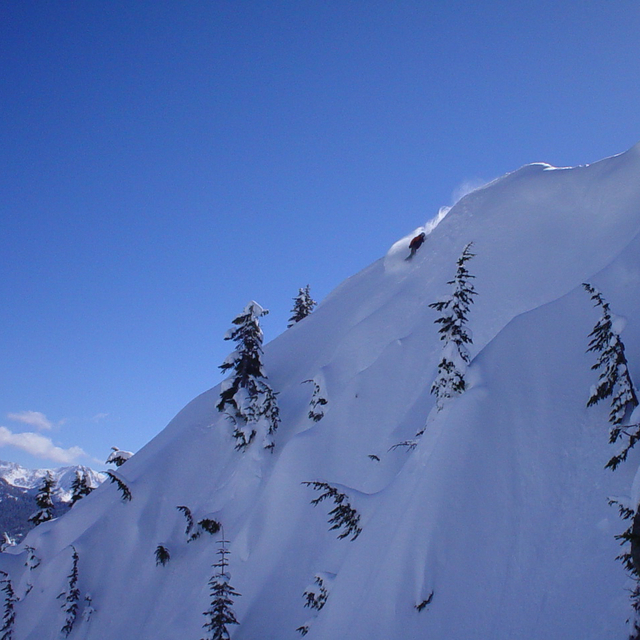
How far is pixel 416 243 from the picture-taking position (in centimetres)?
3719

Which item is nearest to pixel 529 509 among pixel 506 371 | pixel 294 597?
pixel 506 371

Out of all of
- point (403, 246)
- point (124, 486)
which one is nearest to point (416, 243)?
point (403, 246)

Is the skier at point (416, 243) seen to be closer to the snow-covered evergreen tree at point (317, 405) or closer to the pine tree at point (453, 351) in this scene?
the snow-covered evergreen tree at point (317, 405)

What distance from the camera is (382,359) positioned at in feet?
78.1

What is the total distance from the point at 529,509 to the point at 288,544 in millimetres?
11113

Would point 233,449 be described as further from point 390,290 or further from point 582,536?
point 582,536

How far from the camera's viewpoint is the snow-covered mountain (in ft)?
31.3

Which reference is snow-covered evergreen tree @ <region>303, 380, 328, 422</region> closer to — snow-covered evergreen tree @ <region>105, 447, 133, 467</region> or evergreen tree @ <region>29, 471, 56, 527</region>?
snow-covered evergreen tree @ <region>105, 447, 133, 467</region>

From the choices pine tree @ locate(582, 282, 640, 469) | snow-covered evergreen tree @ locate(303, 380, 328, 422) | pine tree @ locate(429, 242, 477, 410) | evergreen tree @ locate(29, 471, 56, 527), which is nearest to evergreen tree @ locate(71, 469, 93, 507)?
evergreen tree @ locate(29, 471, 56, 527)

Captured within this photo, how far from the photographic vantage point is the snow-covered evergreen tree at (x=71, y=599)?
2230 cm

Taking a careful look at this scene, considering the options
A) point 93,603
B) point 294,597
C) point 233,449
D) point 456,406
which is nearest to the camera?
point 456,406

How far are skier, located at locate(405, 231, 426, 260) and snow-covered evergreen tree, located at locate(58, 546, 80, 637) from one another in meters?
30.8

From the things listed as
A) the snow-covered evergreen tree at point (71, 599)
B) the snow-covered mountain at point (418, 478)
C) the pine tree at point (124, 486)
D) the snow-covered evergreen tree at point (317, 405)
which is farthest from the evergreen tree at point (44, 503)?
the snow-covered evergreen tree at point (317, 405)

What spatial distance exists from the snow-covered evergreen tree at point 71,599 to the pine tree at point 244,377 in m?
10.6
